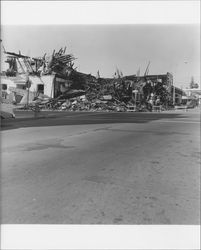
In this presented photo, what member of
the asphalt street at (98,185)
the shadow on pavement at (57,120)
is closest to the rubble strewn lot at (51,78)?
the shadow on pavement at (57,120)

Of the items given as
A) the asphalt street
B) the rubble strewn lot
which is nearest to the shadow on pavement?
the rubble strewn lot

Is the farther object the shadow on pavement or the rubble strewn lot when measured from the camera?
the shadow on pavement

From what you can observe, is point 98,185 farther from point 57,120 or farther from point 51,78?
point 57,120

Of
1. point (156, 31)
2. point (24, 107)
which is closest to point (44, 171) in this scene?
point (156, 31)

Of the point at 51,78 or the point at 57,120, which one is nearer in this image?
the point at 51,78

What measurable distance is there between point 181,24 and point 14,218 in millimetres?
2522

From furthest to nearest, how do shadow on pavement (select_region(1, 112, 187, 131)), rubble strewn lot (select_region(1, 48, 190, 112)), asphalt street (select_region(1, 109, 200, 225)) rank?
shadow on pavement (select_region(1, 112, 187, 131)) < rubble strewn lot (select_region(1, 48, 190, 112)) < asphalt street (select_region(1, 109, 200, 225))

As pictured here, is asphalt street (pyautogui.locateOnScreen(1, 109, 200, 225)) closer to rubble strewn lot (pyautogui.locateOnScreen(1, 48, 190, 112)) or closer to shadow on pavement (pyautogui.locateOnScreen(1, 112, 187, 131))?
rubble strewn lot (pyautogui.locateOnScreen(1, 48, 190, 112))

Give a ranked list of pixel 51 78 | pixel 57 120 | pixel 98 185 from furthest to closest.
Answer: pixel 57 120
pixel 51 78
pixel 98 185

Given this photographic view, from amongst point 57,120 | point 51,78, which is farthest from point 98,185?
point 57,120

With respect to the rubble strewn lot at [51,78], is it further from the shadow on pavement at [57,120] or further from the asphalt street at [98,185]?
the asphalt street at [98,185]

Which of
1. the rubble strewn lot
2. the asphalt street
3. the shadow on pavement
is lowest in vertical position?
the asphalt street

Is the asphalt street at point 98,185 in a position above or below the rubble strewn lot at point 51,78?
below

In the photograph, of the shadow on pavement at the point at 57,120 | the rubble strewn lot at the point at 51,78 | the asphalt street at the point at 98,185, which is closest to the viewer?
the asphalt street at the point at 98,185
